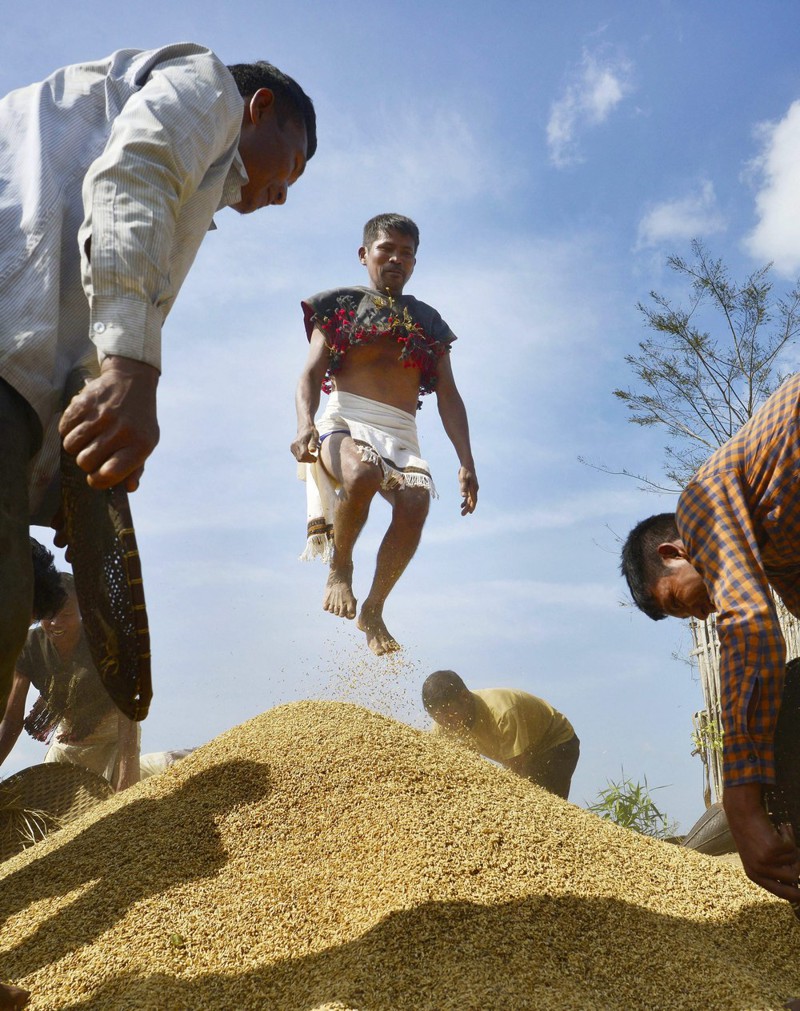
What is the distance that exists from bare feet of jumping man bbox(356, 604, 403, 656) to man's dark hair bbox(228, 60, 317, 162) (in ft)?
8.82

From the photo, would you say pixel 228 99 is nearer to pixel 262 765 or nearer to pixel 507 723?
pixel 262 765

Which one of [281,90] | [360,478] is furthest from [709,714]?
[281,90]

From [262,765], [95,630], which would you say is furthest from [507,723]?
[95,630]

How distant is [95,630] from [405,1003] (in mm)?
983

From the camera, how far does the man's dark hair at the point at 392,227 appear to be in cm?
483

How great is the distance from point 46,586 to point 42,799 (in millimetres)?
939

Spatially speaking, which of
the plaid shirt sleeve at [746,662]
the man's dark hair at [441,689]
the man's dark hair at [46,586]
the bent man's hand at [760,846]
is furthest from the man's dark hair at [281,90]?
the man's dark hair at [441,689]

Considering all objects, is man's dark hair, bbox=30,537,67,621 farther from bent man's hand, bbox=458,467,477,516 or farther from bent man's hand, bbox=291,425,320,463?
bent man's hand, bbox=458,467,477,516

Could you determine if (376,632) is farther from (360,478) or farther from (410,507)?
(360,478)

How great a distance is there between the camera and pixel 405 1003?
69.1 inches

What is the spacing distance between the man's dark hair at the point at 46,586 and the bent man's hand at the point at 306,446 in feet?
4.35

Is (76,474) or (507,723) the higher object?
(76,474)

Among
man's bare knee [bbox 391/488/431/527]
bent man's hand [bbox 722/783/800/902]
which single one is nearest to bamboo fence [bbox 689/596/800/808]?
man's bare knee [bbox 391/488/431/527]

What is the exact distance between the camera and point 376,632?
4.38m
